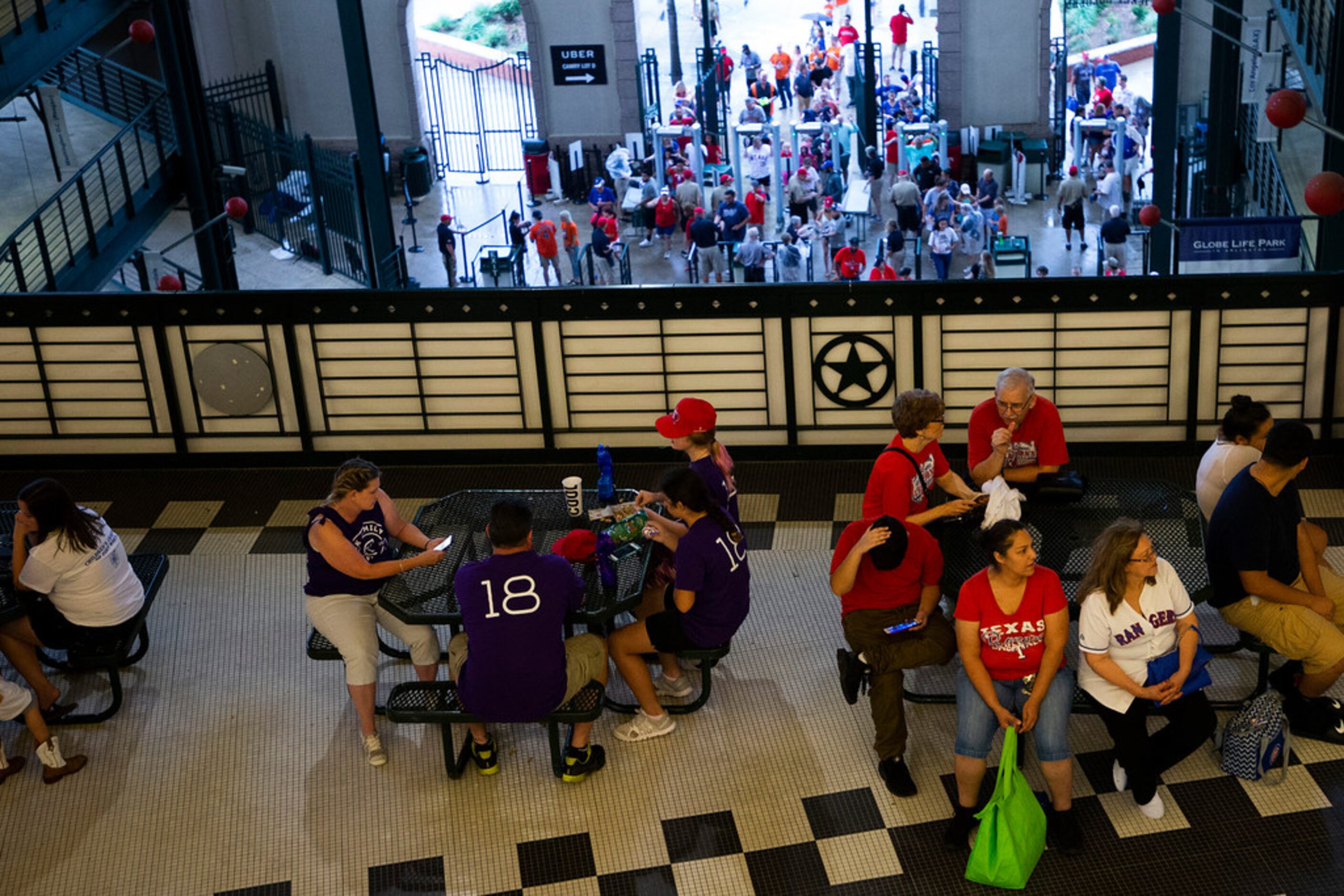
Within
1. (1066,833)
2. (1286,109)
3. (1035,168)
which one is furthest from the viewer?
(1035,168)

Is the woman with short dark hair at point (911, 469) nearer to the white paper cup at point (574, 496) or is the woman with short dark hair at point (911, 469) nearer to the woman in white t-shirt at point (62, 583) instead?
the white paper cup at point (574, 496)

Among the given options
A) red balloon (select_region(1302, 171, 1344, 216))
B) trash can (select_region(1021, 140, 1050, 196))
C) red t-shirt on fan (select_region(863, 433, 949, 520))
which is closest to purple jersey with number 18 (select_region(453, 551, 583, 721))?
red t-shirt on fan (select_region(863, 433, 949, 520))

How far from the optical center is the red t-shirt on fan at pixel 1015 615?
472 cm

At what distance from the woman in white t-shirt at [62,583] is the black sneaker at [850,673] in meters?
3.02

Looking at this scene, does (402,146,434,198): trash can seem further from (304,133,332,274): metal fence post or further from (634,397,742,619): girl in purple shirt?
(634,397,742,619): girl in purple shirt

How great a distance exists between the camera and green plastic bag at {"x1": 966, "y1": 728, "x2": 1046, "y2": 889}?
461 centimetres

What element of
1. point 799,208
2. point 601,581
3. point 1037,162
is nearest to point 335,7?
point 799,208

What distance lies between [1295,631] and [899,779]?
158 centimetres

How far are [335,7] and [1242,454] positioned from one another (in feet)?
78.9

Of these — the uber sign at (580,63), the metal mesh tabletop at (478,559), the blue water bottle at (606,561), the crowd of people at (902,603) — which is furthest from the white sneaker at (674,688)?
the uber sign at (580,63)

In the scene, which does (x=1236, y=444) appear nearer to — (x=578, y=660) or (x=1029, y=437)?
(x=1029, y=437)

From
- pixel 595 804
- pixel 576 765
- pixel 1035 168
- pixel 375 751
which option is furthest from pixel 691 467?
pixel 1035 168

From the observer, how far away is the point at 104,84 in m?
17.1

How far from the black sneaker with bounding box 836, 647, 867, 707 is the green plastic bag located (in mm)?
711
